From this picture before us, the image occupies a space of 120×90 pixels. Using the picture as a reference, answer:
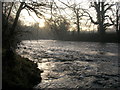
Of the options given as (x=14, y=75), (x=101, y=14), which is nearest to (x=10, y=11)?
(x=14, y=75)

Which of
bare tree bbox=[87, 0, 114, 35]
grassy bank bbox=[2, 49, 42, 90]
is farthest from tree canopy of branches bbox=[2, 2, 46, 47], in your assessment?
bare tree bbox=[87, 0, 114, 35]

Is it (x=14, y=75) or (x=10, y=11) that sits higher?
(x=10, y=11)

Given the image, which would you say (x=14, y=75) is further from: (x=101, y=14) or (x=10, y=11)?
(x=101, y=14)

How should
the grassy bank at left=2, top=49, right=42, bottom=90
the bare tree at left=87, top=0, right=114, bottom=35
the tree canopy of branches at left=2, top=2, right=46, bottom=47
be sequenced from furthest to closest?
the bare tree at left=87, top=0, right=114, bottom=35 → the tree canopy of branches at left=2, top=2, right=46, bottom=47 → the grassy bank at left=2, top=49, right=42, bottom=90

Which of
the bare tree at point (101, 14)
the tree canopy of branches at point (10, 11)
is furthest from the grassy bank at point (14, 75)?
the bare tree at point (101, 14)

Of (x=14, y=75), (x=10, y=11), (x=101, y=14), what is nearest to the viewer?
(x=14, y=75)

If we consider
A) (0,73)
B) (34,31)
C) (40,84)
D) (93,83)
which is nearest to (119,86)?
(93,83)

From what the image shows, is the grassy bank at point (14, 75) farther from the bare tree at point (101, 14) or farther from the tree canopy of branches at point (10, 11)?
the bare tree at point (101, 14)

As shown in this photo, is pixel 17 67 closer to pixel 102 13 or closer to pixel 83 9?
pixel 83 9

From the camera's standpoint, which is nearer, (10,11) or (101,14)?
(10,11)

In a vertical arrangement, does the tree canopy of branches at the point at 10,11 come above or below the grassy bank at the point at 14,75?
above

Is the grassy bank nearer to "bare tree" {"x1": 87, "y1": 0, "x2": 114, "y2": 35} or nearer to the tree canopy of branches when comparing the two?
the tree canopy of branches

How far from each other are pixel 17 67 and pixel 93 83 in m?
2.86

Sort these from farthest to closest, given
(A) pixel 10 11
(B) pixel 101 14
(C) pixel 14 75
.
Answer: (B) pixel 101 14 < (A) pixel 10 11 < (C) pixel 14 75
